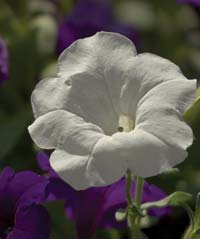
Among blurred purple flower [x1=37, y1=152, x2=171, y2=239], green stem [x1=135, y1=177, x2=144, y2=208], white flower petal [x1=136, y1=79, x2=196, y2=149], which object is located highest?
white flower petal [x1=136, y1=79, x2=196, y2=149]

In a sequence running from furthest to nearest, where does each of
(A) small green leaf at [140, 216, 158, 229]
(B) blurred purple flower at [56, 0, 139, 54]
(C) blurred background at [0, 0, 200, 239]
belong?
(B) blurred purple flower at [56, 0, 139, 54], (C) blurred background at [0, 0, 200, 239], (A) small green leaf at [140, 216, 158, 229]

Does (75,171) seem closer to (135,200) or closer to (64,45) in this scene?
(135,200)

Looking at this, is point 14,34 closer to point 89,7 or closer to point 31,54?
point 31,54

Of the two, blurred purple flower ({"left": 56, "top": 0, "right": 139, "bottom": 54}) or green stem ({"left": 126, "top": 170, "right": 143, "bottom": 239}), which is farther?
blurred purple flower ({"left": 56, "top": 0, "right": 139, "bottom": 54})

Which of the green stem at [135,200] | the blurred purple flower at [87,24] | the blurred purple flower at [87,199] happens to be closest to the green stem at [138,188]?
the green stem at [135,200]

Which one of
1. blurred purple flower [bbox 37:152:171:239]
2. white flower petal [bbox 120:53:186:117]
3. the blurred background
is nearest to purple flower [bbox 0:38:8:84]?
the blurred background

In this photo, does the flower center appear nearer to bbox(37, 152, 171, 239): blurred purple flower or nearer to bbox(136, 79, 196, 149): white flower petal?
bbox(136, 79, 196, 149): white flower petal

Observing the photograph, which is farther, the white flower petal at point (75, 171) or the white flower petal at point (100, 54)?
the white flower petal at point (100, 54)

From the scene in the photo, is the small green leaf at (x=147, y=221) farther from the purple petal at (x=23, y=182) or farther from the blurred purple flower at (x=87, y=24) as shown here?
the blurred purple flower at (x=87, y=24)
